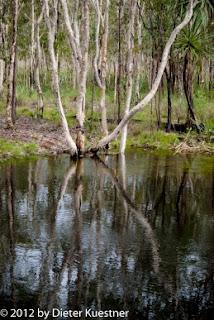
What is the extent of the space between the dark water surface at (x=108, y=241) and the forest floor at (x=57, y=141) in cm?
313

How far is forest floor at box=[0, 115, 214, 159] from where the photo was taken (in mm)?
19641

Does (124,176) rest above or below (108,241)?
above

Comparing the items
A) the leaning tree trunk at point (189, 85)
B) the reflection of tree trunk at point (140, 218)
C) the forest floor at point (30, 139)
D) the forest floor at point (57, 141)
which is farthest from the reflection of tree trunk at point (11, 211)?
the leaning tree trunk at point (189, 85)

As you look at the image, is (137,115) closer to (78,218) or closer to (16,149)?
(16,149)

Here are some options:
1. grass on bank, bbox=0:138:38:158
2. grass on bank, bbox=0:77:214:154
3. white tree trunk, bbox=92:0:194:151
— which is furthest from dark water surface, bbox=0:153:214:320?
grass on bank, bbox=0:77:214:154

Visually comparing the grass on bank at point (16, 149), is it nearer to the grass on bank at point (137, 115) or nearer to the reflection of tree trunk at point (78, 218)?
the grass on bank at point (137, 115)

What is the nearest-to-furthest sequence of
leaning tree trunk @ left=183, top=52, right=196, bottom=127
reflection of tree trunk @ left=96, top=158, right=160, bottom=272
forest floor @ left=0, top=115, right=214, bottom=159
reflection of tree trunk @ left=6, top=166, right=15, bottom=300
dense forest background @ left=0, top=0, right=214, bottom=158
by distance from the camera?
reflection of tree trunk @ left=6, top=166, right=15, bottom=300, reflection of tree trunk @ left=96, top=158, right=160, bottom=272, dense forest background @ left=0, top=0, right=214, bottom=158, forest floor @ left=0, top=115, right=214, bottom=159, leaning tree trunk @ left=183, top=52, right=196, bottom=127

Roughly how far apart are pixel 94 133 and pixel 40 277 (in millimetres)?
17812

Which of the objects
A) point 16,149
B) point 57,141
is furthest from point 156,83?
point 57,141

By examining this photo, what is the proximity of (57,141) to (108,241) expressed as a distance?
506 inches

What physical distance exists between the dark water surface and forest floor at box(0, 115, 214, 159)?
313cm

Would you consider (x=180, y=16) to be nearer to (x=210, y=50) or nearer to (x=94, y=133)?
(x=210, y=50)

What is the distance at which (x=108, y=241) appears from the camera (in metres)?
9.56

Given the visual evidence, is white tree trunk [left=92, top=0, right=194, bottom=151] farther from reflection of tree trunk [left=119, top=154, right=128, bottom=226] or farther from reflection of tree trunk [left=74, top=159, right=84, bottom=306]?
reflection of tree trunk [left=74, top=159, right=84, bottom=306]
